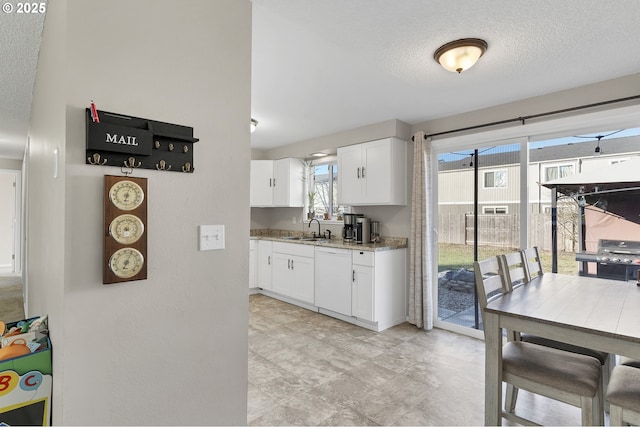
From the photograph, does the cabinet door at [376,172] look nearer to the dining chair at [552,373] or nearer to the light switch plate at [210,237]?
the dining chair at [552,373]

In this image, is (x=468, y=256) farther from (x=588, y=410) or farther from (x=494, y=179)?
(x=588, y=410)

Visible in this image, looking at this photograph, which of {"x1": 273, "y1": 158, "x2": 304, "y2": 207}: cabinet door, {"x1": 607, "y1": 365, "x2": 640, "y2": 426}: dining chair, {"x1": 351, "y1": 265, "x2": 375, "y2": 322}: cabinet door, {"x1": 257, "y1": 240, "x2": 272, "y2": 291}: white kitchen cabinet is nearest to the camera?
{"x1": 607, "y1": 365, "x2": 640, "y2": 426}: dining chair

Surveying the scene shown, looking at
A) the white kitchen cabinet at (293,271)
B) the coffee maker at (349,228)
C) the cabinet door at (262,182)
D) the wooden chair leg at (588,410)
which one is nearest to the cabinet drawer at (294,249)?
the white kitchen cabinet at (293,271)

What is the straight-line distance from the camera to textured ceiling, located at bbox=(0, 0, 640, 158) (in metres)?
1.77

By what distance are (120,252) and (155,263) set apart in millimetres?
144

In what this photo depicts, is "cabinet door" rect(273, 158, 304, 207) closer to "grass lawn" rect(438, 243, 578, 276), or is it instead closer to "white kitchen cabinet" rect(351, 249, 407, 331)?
"white kitchen cabinet" rect(351, 249, 407, 331)

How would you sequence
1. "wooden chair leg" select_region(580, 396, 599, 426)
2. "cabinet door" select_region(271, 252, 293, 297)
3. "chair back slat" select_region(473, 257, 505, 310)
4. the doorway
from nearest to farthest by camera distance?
1. "wooden chair leg" select_region(580, 396, 599, 426)
2. "chair back slat" select_region(473, 257, 505, 310)
3. "cabinet door" select_region(271, 252, 293, 297)
4. the doorway

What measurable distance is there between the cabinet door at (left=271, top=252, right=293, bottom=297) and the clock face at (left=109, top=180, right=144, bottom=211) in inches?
136

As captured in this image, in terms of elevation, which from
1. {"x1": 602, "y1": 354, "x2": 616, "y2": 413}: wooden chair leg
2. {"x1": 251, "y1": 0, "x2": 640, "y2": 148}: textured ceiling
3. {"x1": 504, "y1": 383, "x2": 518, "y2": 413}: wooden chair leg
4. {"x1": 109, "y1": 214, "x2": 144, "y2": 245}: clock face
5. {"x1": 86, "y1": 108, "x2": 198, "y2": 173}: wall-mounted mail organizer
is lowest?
{"x1": 504, "y1": 383, "x2": 518, "y2": 413}: wooden chair leg

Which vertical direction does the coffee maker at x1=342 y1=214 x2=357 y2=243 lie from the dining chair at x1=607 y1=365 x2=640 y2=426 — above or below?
above

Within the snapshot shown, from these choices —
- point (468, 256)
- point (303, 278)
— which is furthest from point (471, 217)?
point (303, 278)

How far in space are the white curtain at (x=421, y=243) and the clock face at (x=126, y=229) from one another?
305 cm

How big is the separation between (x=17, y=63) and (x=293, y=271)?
11.2 feet

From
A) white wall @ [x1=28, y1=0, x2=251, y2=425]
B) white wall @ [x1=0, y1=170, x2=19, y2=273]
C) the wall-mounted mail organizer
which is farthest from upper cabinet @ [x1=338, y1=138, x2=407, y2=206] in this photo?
white wall @ [x1=0, y1=170, x2=19, y2=273]
